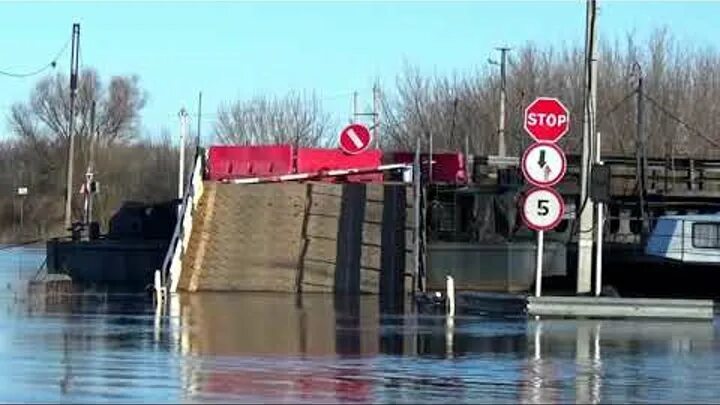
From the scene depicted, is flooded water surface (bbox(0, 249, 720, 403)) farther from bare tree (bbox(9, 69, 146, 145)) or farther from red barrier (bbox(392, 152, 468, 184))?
bare tree (bbox(9, 69, 146, 145))

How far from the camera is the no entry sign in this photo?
33.5m

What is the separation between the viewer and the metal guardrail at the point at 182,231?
92.5 ft

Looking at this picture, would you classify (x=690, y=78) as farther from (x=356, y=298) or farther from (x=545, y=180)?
(x=545, y=180)

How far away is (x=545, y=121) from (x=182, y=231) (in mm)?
10970

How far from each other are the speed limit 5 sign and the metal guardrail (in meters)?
8.21

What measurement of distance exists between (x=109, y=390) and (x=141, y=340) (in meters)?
5.02

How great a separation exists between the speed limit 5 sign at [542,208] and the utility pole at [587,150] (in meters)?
2.39

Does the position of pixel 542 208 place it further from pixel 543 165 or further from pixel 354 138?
pixel 354 138

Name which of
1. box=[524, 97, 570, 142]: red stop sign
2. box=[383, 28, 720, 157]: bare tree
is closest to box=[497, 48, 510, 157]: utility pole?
box=[383, 28, 720, 157]: bare tree

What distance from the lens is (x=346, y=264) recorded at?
30688 mm

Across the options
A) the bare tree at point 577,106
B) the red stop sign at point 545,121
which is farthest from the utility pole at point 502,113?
the red stop sign at point 545,121

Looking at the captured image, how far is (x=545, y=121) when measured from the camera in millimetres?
21828

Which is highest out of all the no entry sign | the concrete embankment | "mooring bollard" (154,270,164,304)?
the no entry sign

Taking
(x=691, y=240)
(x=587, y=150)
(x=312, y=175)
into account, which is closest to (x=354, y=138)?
(x=312, y=175)
